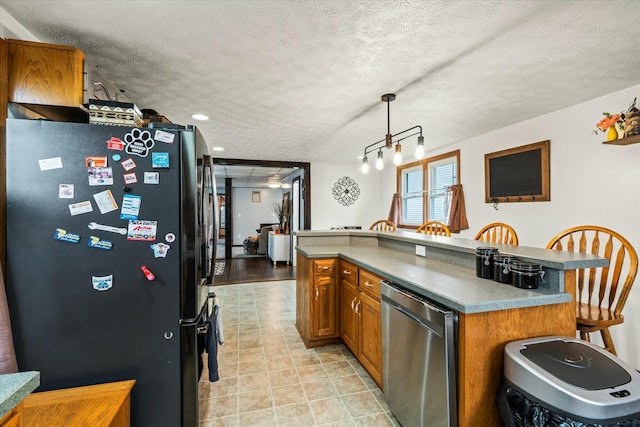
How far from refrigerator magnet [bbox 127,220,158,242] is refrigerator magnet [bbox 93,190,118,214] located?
4.5 inches

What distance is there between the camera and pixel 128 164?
1441 millimetres

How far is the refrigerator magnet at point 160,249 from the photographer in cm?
146

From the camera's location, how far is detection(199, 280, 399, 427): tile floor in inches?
73.9

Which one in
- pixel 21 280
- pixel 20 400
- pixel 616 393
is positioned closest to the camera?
pixel 20 400

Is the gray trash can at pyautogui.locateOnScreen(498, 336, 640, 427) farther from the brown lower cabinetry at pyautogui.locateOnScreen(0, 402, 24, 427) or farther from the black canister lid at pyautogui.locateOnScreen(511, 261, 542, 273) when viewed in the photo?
the brown lower cabinetry at pyautogui.locateOnScreen(0, 402, 24, 427)

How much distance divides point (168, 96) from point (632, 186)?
420 cm

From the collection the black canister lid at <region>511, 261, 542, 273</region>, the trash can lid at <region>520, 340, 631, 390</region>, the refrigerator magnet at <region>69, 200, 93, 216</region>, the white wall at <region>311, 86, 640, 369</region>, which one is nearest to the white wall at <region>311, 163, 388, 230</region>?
the white wall at <region>311, 86, 640, 369</region>

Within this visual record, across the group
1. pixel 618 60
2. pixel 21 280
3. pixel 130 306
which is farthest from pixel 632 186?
pixel 21 280

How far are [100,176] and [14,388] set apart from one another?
1.03 meters

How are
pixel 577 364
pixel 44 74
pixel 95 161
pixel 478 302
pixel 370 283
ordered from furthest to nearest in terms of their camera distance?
1. pixel 370 283
2. pixel 44 74
3. pixel 95 161
4. pixel 478 302
5. pixel 577 364

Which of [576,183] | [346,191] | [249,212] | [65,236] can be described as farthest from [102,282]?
[249,212]

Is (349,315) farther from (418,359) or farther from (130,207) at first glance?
(130,207)

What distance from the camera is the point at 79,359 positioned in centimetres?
142

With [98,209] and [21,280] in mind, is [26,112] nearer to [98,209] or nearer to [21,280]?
[98,209]
